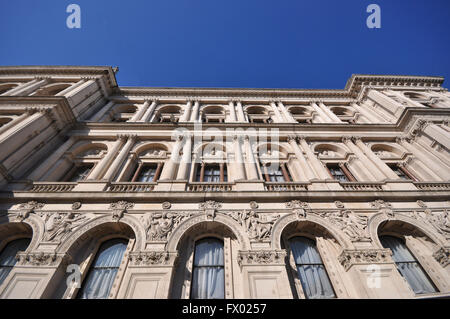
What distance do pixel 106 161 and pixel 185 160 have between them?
4.62m

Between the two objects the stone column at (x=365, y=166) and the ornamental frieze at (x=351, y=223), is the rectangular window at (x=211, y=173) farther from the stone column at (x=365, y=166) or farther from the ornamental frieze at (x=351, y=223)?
the stone column at (x=365, y=166)

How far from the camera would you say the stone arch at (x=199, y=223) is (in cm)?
787

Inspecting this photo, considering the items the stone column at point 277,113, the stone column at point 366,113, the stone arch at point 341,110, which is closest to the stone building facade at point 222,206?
the stone column at point 366,113

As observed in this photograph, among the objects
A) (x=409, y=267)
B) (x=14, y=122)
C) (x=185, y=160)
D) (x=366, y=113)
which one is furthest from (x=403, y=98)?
(x=14, y=122)

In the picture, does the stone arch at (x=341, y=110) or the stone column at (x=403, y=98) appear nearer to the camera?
the stone column at (x=403, y=98)

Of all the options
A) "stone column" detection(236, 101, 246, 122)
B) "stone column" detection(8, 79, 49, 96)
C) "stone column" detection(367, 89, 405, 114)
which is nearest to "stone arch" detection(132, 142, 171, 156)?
"stone column" detection(236, 101, 246, 122)

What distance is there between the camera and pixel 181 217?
28.8 ft

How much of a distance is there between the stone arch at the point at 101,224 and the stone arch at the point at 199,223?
44.1 inches

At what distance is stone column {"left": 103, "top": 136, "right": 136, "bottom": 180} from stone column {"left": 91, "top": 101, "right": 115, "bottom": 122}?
487 centimetres

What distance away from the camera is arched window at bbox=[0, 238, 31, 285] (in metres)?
7.69

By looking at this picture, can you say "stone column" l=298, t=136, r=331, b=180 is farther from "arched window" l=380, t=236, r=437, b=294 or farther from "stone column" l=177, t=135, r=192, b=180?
"stone column" l=177, t=135, r=192, b=180

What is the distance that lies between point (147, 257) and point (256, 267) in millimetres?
3842
